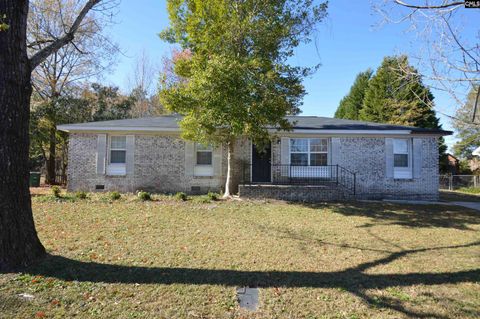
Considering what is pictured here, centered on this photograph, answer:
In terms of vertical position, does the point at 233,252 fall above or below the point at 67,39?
below

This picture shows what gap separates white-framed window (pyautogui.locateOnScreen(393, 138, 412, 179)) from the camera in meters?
14.6

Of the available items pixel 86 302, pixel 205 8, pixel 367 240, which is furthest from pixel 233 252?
pixel 205 8

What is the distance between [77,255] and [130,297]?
219 centimetres

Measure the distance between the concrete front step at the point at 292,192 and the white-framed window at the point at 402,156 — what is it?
13.2ft

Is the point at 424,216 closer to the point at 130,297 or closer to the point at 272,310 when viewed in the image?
the point at 272,310

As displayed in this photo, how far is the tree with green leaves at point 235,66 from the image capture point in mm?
10500

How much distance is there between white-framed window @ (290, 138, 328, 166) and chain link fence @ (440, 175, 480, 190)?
667 inches

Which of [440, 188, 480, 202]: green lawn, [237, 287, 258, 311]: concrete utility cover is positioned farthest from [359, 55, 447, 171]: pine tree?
[237, 287, 258, 311]: concrete utility cover

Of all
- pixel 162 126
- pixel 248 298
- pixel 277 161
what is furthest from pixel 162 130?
pixel 248 298

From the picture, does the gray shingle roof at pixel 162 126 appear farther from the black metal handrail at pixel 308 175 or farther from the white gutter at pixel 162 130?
the black metal handrail at pixel 308 175

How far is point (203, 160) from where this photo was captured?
48.3 feet

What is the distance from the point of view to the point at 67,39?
19.9 ft

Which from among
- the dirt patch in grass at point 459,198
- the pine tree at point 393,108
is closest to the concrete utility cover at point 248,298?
the dirt patch in grass at point 459,198

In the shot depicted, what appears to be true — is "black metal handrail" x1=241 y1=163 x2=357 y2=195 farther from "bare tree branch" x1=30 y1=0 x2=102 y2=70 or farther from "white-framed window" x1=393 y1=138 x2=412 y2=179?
"bare tree branch" x1=30 y1=0 x2=102 y2=70
